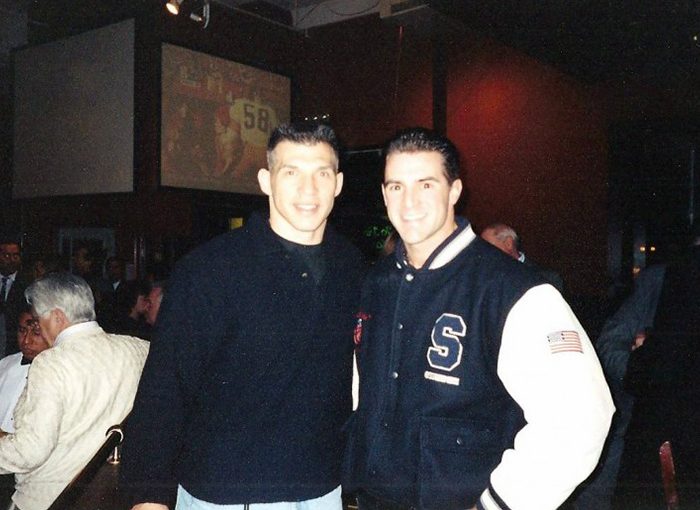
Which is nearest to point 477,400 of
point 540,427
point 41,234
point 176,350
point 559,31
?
point 540,427

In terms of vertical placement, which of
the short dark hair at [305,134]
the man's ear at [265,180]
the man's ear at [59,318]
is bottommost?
the man's ear at [59,318]

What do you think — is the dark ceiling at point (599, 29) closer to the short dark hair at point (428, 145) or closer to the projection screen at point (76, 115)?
the short dark hair at point (428, 145)

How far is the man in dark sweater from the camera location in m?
1.65

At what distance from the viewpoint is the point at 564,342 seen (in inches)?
53.8

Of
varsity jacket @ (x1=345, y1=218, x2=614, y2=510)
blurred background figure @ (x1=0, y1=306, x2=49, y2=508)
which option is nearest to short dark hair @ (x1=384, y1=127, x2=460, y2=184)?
varsity jacket @ (x1=345, y1=218, x2=614, y2=510)

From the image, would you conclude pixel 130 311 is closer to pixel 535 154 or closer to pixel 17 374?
pixel 17 374

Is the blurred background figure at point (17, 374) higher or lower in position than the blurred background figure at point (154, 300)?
lower

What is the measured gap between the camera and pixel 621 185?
223 inches

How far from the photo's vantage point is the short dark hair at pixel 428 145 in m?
1.69

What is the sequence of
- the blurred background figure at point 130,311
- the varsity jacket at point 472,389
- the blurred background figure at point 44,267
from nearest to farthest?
the varsity jacket at point 472,389 < the blurred background figure at point 130,311 < the blurred background figure at point 44,267

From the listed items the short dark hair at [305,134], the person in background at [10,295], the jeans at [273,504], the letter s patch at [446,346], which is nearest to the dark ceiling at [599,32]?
the short dark hair at [305,134]

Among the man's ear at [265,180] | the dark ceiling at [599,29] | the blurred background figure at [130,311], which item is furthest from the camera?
the blurred background figure at [130,311]

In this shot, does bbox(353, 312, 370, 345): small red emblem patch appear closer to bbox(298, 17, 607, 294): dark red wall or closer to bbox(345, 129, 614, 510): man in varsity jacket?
bbox(345, 129, 614, 510): man in varsity jacket

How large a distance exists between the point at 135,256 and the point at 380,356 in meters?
6.18
